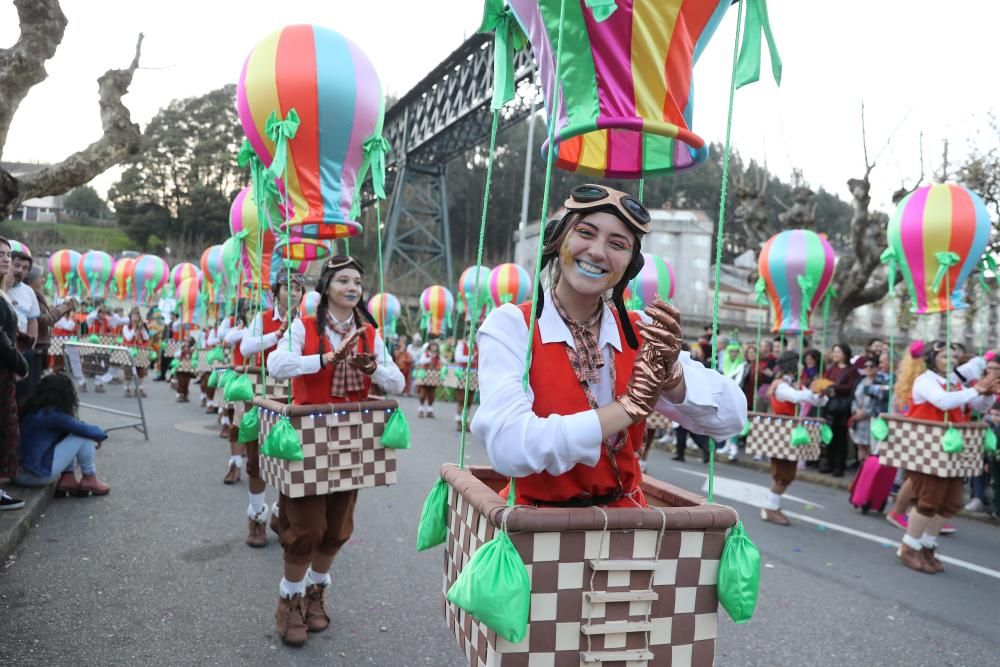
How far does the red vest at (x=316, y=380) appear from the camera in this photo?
3.87 meters

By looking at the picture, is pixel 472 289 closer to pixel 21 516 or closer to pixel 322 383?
pixel 21 516

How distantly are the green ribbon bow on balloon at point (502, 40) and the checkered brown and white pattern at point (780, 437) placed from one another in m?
5.63

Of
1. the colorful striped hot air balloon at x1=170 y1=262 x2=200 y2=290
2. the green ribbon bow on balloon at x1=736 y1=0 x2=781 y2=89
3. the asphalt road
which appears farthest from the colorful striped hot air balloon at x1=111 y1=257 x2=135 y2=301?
the green ribbon bow on balloon at x1=736 y1=0 x2=781 y2=89

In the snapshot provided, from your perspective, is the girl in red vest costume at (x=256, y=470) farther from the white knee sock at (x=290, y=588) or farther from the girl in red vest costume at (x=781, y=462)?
the girl in red vest costume at (x=781, y=462)

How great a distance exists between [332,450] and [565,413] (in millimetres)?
2101

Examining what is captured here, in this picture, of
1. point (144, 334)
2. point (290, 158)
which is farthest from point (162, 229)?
point (290, 158)

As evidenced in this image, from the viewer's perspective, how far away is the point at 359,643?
361 cm

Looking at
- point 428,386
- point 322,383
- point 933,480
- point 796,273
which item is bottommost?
point 428,386

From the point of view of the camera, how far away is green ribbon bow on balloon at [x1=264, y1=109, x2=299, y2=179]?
4.02m

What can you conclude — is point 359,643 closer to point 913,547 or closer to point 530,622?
point 530,622

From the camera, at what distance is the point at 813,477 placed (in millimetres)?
9711

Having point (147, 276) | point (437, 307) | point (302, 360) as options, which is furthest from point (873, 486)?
point (147, 276)

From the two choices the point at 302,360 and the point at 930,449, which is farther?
the point at 930,449

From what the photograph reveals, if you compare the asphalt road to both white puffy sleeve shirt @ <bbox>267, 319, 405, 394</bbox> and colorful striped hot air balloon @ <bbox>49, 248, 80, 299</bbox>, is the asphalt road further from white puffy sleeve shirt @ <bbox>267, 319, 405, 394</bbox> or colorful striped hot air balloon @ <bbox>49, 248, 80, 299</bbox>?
colorful striped hot air balloon @ <bbox>49, 248, 80, 299</bbox>
